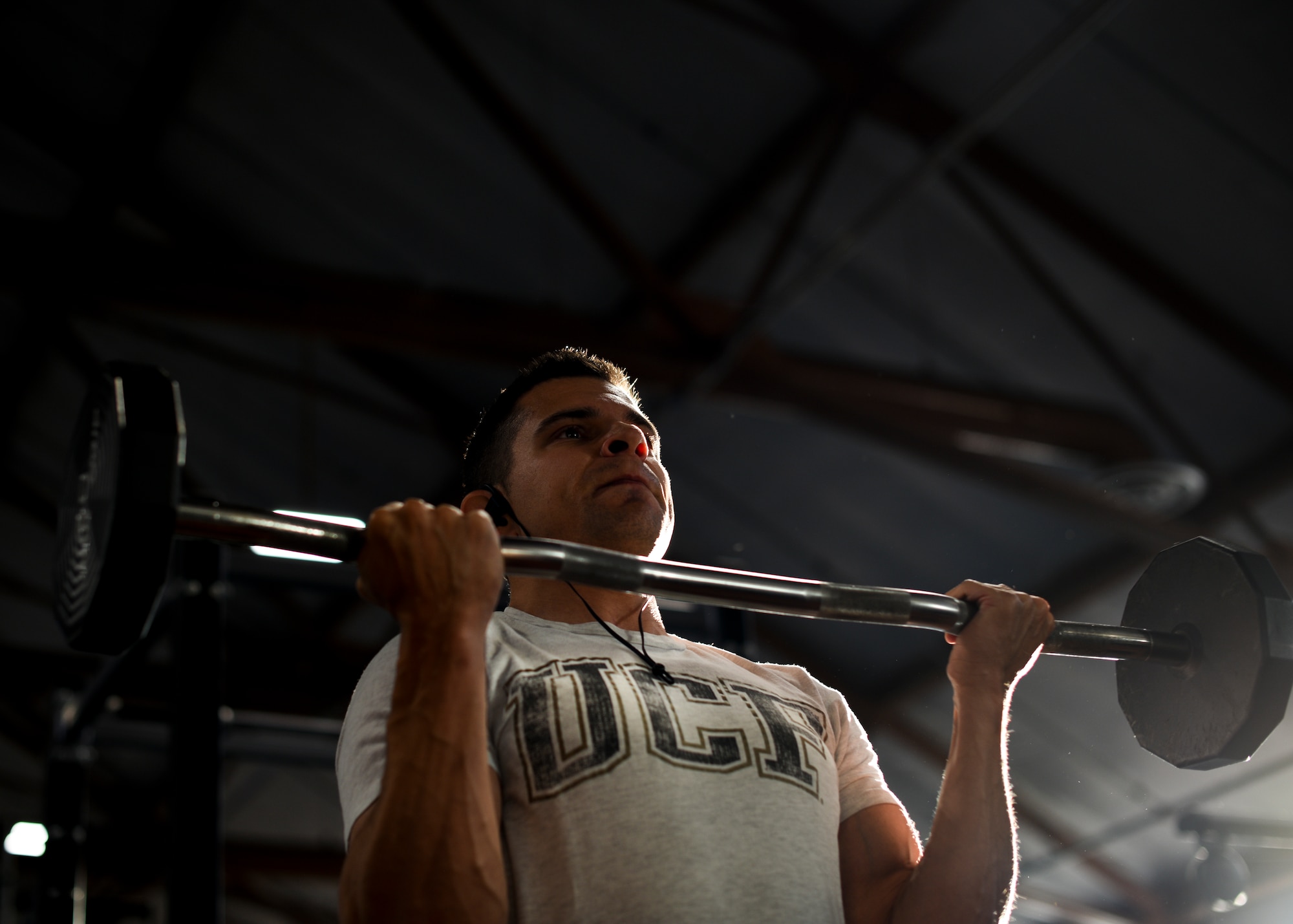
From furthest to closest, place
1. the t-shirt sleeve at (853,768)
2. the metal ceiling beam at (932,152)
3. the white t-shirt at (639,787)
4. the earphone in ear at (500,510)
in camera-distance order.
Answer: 1. the metal ceiling beam at (932,152)
2. the earphone in ear at (500,510)
3. the t-shirt sleeve at (853,768)
4. the white t-shirt at (639,787)

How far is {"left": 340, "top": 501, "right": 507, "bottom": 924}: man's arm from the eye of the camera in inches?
39.8

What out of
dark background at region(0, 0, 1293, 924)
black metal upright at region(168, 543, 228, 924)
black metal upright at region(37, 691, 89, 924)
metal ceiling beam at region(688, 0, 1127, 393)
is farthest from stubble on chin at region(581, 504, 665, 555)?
metal ceiling beam at region(688, 0, 1127, 393)

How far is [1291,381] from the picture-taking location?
457 cm

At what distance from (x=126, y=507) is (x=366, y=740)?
33cm

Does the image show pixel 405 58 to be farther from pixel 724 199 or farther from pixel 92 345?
pixel 92 345

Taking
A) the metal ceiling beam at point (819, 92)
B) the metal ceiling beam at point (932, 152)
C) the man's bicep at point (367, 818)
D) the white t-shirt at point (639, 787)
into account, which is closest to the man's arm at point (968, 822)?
the white t-shirt at point (639, 787)

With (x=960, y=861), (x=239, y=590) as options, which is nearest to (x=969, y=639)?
(x=960, y=861)

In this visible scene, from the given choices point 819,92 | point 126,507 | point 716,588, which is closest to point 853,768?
point 716,588

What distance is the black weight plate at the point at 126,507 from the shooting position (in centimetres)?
99

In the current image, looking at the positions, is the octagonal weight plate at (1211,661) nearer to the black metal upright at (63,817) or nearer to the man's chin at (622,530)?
the man's chin at (622,530)

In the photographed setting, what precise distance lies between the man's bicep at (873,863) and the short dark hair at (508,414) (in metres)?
0.63

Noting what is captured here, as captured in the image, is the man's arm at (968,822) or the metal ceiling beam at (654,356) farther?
the metal ceiling beam at (654,356)

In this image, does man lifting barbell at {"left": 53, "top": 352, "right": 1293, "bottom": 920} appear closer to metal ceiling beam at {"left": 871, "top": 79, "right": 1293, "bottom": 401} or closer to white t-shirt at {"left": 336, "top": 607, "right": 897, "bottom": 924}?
white t-shirt at {"left": 336, "top": 607, "right": 897, "bottom": 924}

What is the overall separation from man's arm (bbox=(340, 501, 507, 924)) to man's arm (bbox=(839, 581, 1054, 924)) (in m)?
Result: 0.48
